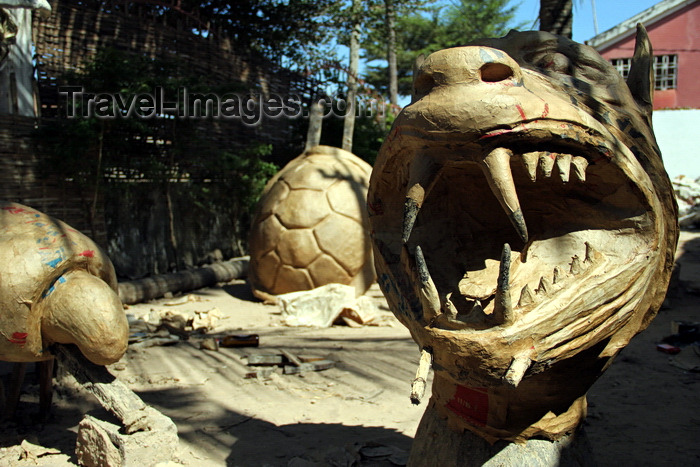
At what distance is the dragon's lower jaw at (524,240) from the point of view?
5.17 ft

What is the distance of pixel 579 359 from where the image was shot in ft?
6.16

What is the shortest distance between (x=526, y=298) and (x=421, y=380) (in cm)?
35

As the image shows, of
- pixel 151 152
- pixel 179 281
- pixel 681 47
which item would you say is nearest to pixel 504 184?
pixel 179 281

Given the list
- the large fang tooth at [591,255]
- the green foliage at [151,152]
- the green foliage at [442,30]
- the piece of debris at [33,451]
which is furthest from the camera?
the green foliage at [442,30]

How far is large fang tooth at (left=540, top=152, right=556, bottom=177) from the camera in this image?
1.63 meters

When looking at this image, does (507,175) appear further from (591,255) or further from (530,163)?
(591,255)

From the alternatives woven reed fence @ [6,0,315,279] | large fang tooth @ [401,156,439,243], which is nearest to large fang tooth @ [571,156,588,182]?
large fang tooth @ [401,156,439,243]

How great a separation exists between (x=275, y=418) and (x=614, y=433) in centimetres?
187

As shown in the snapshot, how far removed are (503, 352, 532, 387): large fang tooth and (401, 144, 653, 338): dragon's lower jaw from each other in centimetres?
7

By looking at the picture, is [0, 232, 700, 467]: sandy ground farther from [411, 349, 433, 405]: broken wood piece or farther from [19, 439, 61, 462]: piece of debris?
[411, 349, 433, 405]: broken wood piece

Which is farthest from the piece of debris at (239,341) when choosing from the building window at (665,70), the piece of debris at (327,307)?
the building window at (665,70)

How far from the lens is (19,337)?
287 centimetres

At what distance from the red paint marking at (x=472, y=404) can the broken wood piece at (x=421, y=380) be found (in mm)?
364

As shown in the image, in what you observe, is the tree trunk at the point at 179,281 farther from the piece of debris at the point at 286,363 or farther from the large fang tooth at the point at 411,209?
the large fang tooth at the point at 411,209
